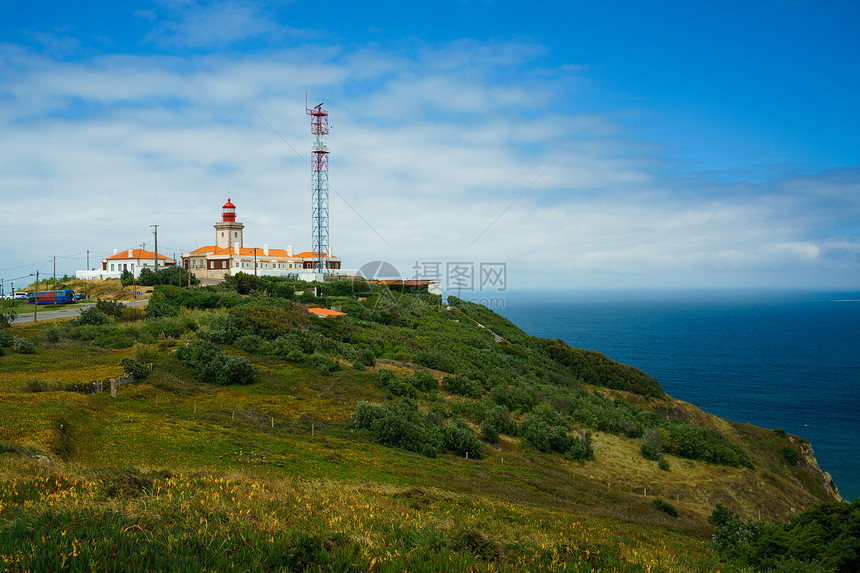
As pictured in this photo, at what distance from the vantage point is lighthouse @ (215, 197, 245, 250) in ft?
208

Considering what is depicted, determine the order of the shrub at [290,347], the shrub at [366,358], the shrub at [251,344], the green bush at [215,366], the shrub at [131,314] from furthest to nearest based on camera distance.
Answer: the shrub at [131,314] → the shrub at [366,358] → the shrub at [251,344] → the shrub at [290,347] → the green bush at [215,366]

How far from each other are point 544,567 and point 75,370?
21264mm

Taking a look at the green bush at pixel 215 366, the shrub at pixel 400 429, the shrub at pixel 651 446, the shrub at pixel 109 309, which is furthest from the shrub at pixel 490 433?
the shrub at pixel 109 309

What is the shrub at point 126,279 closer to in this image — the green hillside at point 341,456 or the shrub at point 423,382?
the green hillside at point 341,456

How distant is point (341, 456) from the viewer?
14.5 metres

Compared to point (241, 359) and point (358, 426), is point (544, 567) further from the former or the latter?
point (241, 359)

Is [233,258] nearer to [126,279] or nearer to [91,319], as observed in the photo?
[126,279]

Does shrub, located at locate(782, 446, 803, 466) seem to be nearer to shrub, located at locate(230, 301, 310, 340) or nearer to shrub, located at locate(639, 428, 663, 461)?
shrub, located at locate(639, 428, 663, 461)

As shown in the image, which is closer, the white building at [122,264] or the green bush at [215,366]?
the green bush at [215,366]

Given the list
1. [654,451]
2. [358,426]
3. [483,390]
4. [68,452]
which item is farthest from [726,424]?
[68,452]

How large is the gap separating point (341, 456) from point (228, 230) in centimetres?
5668

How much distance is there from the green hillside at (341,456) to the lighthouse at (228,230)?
22935 mm

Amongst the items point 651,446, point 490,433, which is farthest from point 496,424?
point 651,446

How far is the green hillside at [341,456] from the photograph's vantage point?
18.1ft
